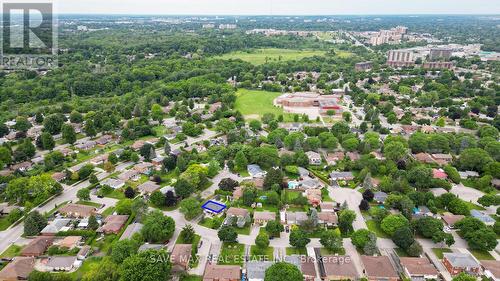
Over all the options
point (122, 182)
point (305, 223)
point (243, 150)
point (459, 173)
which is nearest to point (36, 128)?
point (122, 182)

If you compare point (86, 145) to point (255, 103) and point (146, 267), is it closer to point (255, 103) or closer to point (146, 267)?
point (146, 267)

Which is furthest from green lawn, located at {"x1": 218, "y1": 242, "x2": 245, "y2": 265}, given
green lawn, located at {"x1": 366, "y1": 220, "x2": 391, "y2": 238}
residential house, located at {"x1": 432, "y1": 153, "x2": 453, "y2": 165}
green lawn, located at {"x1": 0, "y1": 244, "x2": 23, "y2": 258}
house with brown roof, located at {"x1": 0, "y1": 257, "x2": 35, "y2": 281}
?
residential house, located at {"x1": 432, "y1": 153, "x2": 453, "y2": 165}

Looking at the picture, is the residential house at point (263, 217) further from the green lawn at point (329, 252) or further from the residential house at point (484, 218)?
the residential house at point (484, 218)

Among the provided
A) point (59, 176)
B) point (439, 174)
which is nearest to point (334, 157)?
point (439, 174)

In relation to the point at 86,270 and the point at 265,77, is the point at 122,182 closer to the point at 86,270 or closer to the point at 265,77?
the point at 86,270

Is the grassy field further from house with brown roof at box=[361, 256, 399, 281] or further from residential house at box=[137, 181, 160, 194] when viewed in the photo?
house with brown roof at box=[361, 256, 399, 281]

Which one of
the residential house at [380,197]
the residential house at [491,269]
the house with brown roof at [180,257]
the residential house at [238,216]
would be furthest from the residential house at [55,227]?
the residential house at [491,269]

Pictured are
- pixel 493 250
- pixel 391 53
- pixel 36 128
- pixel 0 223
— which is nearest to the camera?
pixel 493 250
